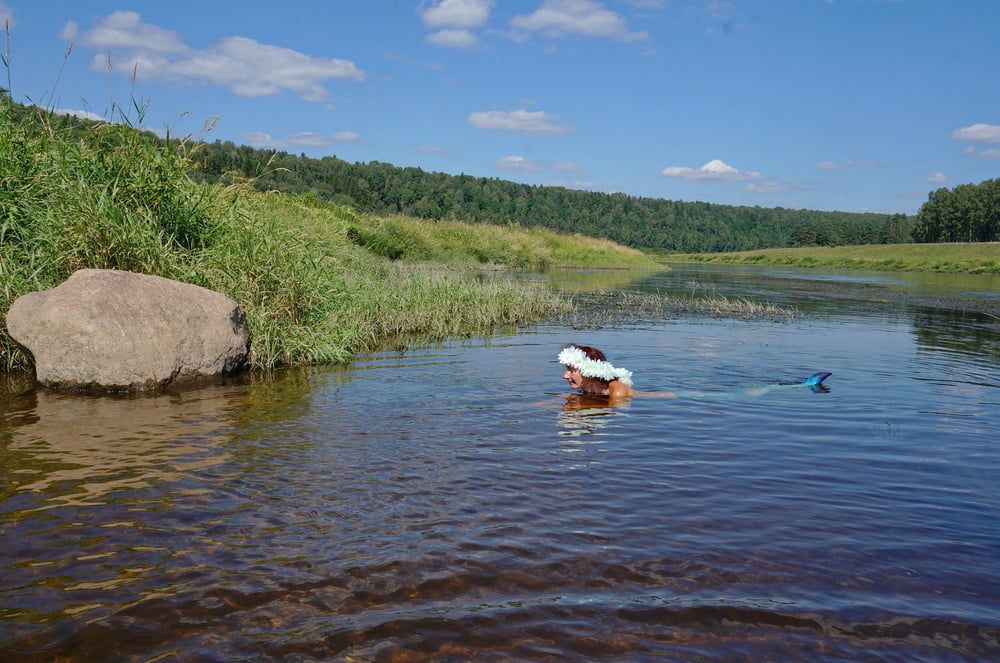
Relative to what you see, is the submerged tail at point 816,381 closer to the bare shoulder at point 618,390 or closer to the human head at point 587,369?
the bare shoulder at point 618,390

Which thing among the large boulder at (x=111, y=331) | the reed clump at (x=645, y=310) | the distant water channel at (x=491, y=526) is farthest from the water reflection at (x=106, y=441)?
the reed clump at (x=645, y=310)

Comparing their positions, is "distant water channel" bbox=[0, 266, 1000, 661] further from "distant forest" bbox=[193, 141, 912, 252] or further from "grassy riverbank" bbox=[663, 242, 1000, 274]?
"grassy riverbank" bbox=[663, 242, 1000, 274]

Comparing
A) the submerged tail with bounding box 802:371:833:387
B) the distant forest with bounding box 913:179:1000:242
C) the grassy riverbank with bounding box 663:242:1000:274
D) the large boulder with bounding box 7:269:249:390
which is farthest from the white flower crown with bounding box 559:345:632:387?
the distant forest with bounding box 913:179:1000:242

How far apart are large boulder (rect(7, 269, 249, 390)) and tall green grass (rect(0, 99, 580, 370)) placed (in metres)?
0.94

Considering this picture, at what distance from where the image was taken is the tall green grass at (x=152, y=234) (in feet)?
34.2

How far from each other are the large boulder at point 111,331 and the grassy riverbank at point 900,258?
67724mm

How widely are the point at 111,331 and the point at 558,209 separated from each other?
130 meters

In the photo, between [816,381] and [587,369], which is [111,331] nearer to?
[587,369]

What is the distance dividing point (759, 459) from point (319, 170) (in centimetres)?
9590

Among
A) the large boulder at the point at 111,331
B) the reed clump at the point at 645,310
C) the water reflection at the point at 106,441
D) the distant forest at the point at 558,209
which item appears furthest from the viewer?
the distant forest at the point at 558,209

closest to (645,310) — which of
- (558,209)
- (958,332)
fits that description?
(958,332)

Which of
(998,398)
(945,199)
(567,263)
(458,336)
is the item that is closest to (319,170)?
(567,263)

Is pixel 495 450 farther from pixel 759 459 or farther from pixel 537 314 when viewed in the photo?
pixel 537 314

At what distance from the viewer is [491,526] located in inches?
210
